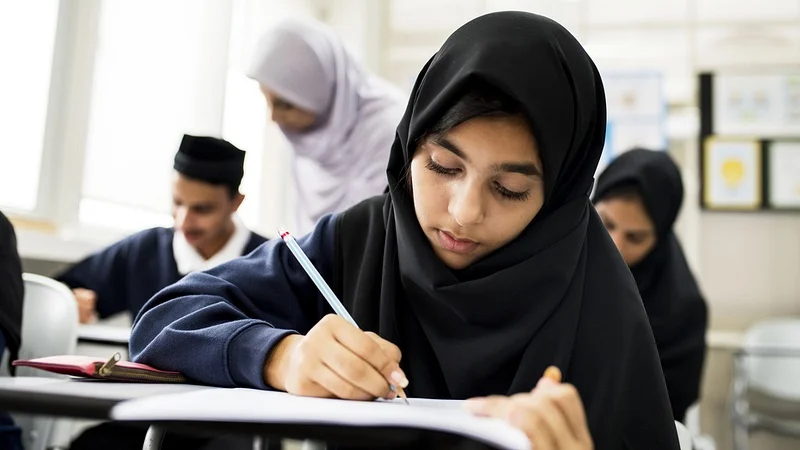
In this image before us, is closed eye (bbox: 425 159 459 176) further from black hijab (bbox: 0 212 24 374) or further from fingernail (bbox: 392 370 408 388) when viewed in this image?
black hijab (bbox: 0 212 24 374)

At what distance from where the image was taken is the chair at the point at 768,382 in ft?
12.6

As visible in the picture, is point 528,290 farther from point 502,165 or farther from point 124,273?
point 124,273

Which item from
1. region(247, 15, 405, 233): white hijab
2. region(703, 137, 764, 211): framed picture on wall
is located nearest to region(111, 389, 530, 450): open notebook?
region(247, 15, 405, 233): white hijab

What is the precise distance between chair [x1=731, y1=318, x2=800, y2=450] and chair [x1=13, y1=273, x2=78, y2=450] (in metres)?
3.09

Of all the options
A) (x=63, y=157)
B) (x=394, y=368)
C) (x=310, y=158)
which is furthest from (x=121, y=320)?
(x=394, y=368)

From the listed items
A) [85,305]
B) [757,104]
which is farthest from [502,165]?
[757,104]

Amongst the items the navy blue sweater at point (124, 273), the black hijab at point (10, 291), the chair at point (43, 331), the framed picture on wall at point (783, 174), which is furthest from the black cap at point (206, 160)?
Answer: the framed picture on wall at point (783, 174)

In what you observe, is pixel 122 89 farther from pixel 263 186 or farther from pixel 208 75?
pixel 263 186

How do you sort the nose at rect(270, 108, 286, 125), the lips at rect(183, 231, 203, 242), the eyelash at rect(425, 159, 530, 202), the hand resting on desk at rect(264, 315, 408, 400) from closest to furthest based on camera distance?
1. the hand resting on desk at rect(264, 315, 408, 400)
2. the eyelash at rect(425, 159, 530, 202)
3. the lips at rect(183, 231, 203, 242)
4. the nose at rect(270, 108, 286, 125)

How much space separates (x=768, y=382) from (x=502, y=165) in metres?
3.48

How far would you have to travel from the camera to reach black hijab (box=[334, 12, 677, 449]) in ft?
3.10

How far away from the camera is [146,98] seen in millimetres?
3146

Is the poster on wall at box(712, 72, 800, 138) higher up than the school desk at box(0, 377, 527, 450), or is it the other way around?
the poster on wall at box(712, 72, 800, 138)

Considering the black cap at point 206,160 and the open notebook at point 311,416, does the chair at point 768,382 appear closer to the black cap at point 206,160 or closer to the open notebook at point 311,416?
the black cap at point 206,160
